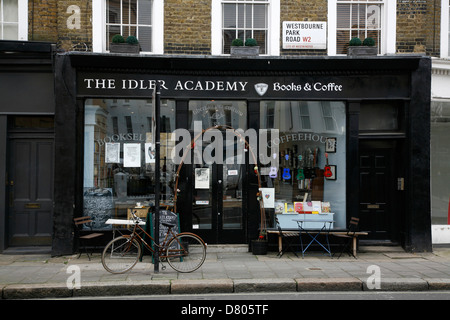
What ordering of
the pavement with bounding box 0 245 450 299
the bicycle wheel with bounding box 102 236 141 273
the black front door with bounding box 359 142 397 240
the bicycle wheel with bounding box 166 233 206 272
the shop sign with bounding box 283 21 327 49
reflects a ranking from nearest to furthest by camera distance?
the pavement with bounding box 0 245 450 299 → the bicycle wheel with bounding box 102 236 141 273 → the bicycle wheel with bounding box 166 233 206 272 → the shop sign with bounding box 283 21 327 49 → the black front door with bounding box 359 142 397 240

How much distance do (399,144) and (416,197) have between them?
4.56 ft

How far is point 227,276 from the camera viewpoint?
25.9ft

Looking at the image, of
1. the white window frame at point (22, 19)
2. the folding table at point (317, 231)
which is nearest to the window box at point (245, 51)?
the folding table at point (317, 231)

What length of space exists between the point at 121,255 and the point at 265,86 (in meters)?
5.18

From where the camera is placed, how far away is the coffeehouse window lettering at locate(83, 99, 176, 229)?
10.3 meters

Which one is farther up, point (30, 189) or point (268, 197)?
point (30, 189)

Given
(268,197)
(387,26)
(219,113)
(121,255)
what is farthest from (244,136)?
(387,26)

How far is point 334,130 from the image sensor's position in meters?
10.8

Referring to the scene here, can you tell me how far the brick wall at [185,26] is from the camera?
409 inches

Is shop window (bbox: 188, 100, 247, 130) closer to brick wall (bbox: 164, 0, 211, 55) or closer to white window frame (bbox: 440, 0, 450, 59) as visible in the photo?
brick wall (bbox: 164, 0, 211, 55)

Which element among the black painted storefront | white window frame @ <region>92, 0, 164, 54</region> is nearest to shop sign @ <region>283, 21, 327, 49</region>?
white window frame @ <region>92, 0, 164, 54</region>

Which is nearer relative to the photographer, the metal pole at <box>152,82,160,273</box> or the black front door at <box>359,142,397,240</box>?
the metal pole at <box>152,82,160,273</box>

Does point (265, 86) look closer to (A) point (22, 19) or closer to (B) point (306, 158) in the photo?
(B) point (306, 158)

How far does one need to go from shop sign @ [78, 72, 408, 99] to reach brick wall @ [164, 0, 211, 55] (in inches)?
29.0
